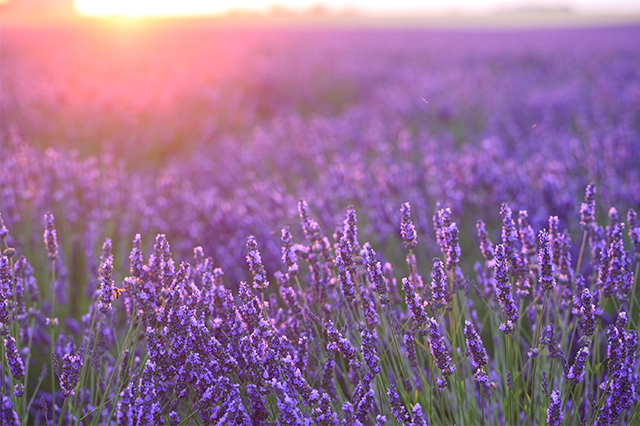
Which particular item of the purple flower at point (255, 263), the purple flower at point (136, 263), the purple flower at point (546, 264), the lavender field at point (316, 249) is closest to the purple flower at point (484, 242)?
the lavender field at point (316, 249)

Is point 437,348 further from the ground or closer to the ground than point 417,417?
further from the ground

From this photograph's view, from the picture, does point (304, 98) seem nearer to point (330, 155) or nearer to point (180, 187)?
point (330, 155)

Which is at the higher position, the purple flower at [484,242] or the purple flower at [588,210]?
the purple flower at [588,210]

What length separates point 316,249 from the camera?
1.56m

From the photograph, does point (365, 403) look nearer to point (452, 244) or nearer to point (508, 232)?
point (452, 244)

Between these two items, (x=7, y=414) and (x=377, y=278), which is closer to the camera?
(x=7, y=414)

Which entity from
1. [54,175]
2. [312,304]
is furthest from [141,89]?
[312,304]

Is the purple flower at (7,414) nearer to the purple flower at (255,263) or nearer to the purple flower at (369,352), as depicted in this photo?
the purple flower at (255,263)

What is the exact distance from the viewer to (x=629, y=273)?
1488 millimetres

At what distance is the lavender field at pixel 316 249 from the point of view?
129 cm

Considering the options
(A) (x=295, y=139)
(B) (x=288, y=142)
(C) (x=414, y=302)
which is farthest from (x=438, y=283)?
(B) (x=288, y=142)

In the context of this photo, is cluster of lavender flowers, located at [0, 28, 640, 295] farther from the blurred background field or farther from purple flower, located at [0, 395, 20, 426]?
purple flower, located at [0, 395, 20, 426]

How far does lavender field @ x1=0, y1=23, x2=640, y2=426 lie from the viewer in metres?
1.29

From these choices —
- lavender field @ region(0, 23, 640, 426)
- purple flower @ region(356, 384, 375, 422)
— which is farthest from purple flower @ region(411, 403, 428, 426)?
purple flower @ region(356, 384, 375, 422)
